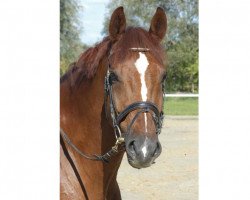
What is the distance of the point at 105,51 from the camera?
2217 mm

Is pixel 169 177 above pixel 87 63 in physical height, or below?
below

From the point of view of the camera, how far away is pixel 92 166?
2266mm

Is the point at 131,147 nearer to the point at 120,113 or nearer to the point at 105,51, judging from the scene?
the point at 120,113

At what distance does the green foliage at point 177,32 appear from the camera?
7.99 feet

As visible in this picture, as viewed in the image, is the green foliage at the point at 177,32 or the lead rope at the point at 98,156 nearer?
the lead rope at the point at 98,156

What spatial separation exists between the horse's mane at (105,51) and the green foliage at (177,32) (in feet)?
0.51

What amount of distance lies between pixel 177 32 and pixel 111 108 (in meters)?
0.93

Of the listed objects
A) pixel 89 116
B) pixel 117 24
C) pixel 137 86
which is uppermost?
pixel 117 24

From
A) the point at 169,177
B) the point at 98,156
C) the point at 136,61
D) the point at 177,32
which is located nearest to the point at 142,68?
the point at 136,61

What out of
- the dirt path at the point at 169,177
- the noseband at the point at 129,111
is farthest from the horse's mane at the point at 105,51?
the dirt path at the point at 169,177
